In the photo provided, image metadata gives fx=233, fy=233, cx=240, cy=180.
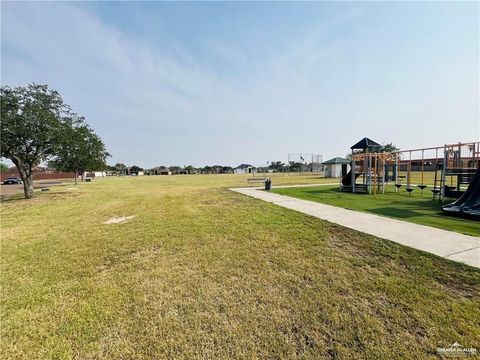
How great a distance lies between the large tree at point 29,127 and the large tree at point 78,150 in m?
0.56

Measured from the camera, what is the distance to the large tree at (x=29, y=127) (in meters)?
12.4

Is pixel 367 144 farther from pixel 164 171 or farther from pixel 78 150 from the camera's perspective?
pixel 164 171

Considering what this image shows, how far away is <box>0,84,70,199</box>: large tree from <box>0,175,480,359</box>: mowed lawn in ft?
34.7

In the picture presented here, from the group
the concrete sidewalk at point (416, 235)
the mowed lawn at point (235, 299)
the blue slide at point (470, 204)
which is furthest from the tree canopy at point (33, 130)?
the blue slide at point (470, 204)

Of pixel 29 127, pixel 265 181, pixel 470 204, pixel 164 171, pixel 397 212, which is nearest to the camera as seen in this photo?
pixel 470 204

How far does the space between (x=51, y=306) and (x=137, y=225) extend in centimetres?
393

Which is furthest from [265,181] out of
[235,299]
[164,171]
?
[164,171]

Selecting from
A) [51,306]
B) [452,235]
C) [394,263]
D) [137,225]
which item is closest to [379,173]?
[452,235]

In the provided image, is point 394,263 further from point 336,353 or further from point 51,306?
point 51,306

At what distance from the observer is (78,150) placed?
53.0 ft

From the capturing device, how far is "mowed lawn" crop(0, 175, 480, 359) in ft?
7.48

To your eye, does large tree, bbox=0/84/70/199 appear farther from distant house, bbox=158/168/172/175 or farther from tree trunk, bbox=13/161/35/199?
distant house, bbox=158/168/172/175

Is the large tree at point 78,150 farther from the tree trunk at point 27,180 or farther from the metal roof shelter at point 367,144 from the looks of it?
the metal roof shelter at point 367,144

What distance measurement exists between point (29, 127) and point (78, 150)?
3.49m
